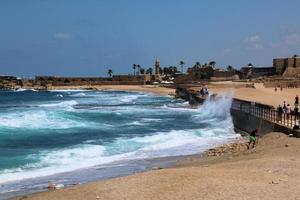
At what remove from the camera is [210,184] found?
12.4m

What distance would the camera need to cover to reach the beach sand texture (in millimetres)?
11477

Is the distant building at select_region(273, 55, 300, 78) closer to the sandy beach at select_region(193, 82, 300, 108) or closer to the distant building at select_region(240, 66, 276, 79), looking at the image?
the distant building at select_region(240, 66, 276, 79)

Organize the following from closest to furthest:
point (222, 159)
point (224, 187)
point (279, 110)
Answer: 1. point (224, 187)
2. point (222, 159)
3. point (279, 110)

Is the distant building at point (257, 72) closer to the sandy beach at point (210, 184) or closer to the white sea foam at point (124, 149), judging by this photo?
the white sea foam at point (124, 149)

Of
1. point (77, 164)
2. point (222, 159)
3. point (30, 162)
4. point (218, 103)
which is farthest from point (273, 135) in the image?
point (218, 103)

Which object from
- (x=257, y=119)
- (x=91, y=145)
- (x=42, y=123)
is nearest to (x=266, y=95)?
(x=42, y=123)

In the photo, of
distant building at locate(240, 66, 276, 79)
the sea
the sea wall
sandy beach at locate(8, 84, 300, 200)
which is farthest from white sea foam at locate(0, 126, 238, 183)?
distant building at locate(240, 66, 276, 79)

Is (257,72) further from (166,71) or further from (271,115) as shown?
(271,115)

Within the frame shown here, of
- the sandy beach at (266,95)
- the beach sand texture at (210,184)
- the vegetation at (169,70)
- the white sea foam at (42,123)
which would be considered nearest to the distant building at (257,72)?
the sandy beach at (266,95)

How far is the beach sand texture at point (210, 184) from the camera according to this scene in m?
11.5

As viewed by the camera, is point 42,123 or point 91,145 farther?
point 42,123

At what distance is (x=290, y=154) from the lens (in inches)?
669

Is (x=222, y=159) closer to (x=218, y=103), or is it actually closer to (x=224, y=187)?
(x=224, y=187)

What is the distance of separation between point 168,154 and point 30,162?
18.1 feet
